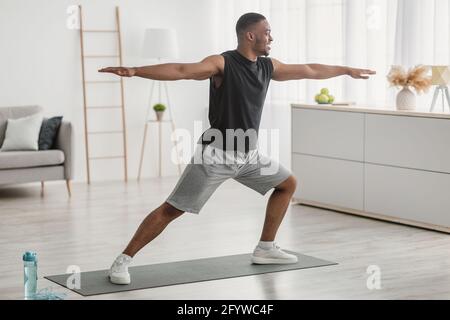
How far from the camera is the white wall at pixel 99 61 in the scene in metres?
8.74

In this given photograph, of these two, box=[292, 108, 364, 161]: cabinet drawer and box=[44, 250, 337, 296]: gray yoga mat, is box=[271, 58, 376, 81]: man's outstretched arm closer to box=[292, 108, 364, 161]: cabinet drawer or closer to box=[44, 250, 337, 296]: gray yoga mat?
box=[44, 250, 337, 296]: gray yoga mat

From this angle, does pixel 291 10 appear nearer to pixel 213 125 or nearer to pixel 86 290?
pixel 213 125

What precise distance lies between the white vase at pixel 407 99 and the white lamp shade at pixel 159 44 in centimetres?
305

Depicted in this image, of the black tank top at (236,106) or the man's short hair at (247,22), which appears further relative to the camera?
the man's short hair at (247,22)

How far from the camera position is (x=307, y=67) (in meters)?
5.17

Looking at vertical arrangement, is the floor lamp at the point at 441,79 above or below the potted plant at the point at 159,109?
above

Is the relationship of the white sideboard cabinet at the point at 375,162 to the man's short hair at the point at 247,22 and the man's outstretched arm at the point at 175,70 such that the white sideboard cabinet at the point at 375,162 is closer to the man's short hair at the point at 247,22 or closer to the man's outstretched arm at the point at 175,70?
the man's short hair at the point at 247,22

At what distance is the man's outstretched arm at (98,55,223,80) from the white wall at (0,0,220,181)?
4.45 meters

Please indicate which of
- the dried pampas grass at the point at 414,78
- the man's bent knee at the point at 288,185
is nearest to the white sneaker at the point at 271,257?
the man's bent knee at the point at 288,185

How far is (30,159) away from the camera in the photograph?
7918 mm

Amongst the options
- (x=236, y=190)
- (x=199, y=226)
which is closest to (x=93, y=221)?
(x=199, y=226)

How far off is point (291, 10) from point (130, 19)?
5.78ft

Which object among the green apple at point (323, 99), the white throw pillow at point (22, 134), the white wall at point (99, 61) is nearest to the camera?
the green apple at point (323, 99)

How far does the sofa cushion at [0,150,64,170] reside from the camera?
7844 millimetres
